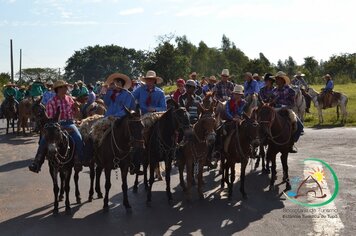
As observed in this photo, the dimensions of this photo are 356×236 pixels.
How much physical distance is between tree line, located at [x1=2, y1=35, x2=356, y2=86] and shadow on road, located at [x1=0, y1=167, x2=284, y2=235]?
107ft

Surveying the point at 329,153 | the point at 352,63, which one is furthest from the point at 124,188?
the point at 352,63

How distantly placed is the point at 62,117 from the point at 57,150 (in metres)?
0.88

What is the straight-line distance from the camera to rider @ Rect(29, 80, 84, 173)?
8.97m

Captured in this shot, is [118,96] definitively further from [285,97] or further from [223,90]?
[223,90]

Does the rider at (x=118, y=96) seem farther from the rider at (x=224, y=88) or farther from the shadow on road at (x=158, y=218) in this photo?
the rider at (x=224, y=88)

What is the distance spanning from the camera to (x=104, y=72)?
5034 inches

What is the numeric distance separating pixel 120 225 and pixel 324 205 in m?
4.22

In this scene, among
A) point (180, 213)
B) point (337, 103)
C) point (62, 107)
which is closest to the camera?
point (180, 213)

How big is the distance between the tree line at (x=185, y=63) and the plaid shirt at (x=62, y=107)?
33436 millimetres

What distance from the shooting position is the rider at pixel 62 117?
353 inches

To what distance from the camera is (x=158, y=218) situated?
28.3 ft

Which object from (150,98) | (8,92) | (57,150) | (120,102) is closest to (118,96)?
(120,102)

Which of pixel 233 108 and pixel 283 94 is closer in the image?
pixel 233 108

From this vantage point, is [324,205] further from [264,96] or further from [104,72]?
[104,72]
